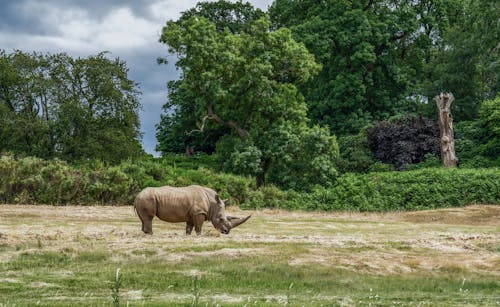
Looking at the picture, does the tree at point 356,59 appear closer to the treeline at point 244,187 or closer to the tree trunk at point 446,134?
the tree trunk at point 446,134

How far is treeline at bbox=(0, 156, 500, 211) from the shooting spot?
108 ft

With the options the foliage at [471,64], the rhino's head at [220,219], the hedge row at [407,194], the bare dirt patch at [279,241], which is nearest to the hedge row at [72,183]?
the bare dirt patch at [279,241]

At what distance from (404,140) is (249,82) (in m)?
11.2

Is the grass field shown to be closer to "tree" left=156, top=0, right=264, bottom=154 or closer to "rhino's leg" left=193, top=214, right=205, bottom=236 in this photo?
"rhino's leg" left=193, top=214, right=205, bottom=236

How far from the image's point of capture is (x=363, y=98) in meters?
52.7

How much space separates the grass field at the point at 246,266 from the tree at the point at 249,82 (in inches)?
686

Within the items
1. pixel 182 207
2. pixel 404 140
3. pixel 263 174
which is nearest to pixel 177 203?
pixel 182 207

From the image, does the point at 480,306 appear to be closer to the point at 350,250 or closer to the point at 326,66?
the point at 350,250

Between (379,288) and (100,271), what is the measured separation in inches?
232

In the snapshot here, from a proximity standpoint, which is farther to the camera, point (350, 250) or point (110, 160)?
point (110, 160)

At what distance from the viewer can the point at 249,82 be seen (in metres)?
42.9

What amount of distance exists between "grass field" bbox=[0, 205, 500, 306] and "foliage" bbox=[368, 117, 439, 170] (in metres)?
20.4

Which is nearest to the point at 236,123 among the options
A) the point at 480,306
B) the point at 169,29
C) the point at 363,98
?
the point at 169,29

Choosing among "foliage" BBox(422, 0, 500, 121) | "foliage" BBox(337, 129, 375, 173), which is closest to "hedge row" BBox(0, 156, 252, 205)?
"foliage" BBox(337, 129, 375, 173)
